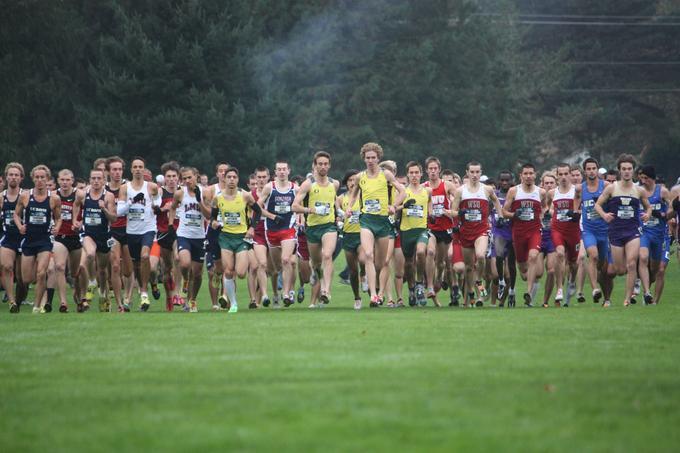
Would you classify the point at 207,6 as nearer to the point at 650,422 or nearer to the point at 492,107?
the point at 492,107

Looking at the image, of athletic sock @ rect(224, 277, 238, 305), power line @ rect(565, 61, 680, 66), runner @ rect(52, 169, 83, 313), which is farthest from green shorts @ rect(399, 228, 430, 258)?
power line @ rect(565, 61, 680, 66)

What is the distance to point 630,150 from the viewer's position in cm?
8200

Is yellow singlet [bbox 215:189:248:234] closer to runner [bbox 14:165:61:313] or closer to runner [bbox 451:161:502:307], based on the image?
runner [bbox 14:165:61:313]

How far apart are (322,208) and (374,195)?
1006 millimetres

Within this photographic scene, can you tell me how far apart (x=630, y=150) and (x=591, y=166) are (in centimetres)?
6137

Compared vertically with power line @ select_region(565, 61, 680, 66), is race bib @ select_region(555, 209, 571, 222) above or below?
below

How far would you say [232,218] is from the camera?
21312 mm

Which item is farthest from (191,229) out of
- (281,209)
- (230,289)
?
(281,209)

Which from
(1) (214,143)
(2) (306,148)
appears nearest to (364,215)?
(1) (214,143)

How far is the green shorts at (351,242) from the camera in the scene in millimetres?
22203

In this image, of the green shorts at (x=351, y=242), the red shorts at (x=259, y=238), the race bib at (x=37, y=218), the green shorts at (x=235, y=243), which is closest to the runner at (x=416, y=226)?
the green shorts at (x=351, y=242)

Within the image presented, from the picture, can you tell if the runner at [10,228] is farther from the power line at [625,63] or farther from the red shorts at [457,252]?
the power line at [625,63]

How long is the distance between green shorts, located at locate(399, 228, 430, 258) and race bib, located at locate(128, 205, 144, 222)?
4.44 m

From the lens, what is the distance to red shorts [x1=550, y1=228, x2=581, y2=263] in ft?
72.3
